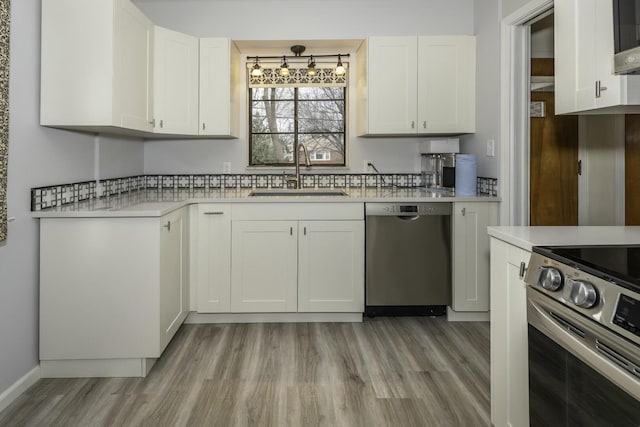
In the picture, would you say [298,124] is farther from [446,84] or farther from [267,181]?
[446,84]

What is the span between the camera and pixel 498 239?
1.85 m

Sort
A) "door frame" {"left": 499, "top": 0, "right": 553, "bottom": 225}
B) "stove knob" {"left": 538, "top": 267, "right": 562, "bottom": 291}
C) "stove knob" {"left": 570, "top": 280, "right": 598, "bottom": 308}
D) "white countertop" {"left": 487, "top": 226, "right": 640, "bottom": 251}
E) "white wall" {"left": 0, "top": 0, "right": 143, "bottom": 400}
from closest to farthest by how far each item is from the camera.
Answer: "stove knob" {"left": 570, "top": 280, "right": 598, "bottom": 308}, "stove knob" {"left": 538, "top": 267, "right": 562, "bottom": 291}, "white countertop" {"left": 487, "top": 226, "right": 640, "bottom": 251}, "white wall" {"left": 0, "top": 0, "right": 143, "bottom": 400}, "door frame" {"left": 499, "top": 0, "right": 553, "bottom": 225}

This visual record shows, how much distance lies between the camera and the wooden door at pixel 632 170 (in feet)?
12.2

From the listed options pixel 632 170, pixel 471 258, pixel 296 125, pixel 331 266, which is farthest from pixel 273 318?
pixel 632 170

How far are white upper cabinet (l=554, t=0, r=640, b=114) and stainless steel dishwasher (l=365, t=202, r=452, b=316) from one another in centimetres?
136

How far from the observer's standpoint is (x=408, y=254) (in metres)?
3.39

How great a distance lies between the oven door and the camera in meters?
1.09

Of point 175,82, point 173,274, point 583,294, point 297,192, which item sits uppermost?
point 175,82

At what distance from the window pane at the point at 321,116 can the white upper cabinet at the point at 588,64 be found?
2.27 meters

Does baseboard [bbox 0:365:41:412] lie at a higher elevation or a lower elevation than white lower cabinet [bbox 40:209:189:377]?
lower

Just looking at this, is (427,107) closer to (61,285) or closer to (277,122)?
(277,122)

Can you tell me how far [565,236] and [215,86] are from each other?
276 centimetres

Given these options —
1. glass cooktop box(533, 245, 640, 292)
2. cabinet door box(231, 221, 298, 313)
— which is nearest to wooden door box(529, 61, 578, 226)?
cabinet door box(231, 221, 298, 313)

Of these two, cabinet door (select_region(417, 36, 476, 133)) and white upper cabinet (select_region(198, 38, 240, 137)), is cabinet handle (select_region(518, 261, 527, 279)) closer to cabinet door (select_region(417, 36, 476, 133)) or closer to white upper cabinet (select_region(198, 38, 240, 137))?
cabinet door (select_region(417, 36, 476, 133))
